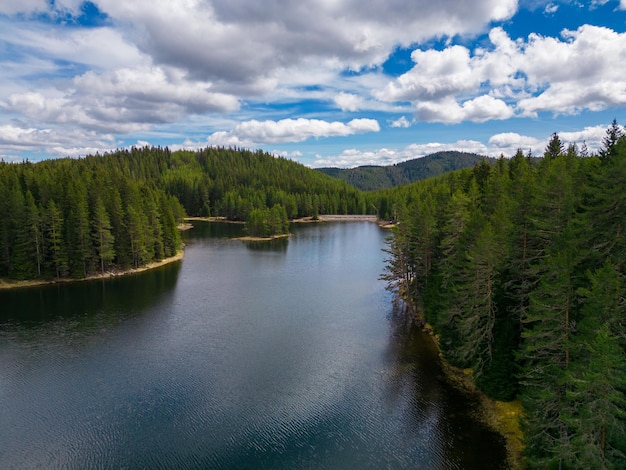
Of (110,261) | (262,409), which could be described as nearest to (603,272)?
(262,409)

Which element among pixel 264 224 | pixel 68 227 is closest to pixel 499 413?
pixel 68 227

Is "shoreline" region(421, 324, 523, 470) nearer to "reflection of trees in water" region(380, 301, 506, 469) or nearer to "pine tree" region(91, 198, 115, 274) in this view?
"reflection of trees in water" region(380, 301, 506, 469)

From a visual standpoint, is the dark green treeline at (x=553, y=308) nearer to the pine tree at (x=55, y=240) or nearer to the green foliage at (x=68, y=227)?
the green foliage at (x=68, y=227)

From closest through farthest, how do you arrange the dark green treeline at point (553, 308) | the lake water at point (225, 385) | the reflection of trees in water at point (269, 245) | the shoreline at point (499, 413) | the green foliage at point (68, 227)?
the dark green treeline at point (553, 308) → the shoreline at point (499, 413) → the lake water at point (225, 385) → the green foliage at point (68, 227) → the reflection of trees in water at point (269, 245)

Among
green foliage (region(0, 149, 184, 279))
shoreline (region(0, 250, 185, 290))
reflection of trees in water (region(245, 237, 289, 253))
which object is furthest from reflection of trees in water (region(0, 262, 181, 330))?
reflection of trees in water (region(245, 237, 289, 253))

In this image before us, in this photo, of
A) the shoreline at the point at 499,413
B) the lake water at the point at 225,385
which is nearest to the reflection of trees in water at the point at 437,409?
the lake water at the point at 225,385

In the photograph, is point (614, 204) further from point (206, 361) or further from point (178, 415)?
point (206, 361)
